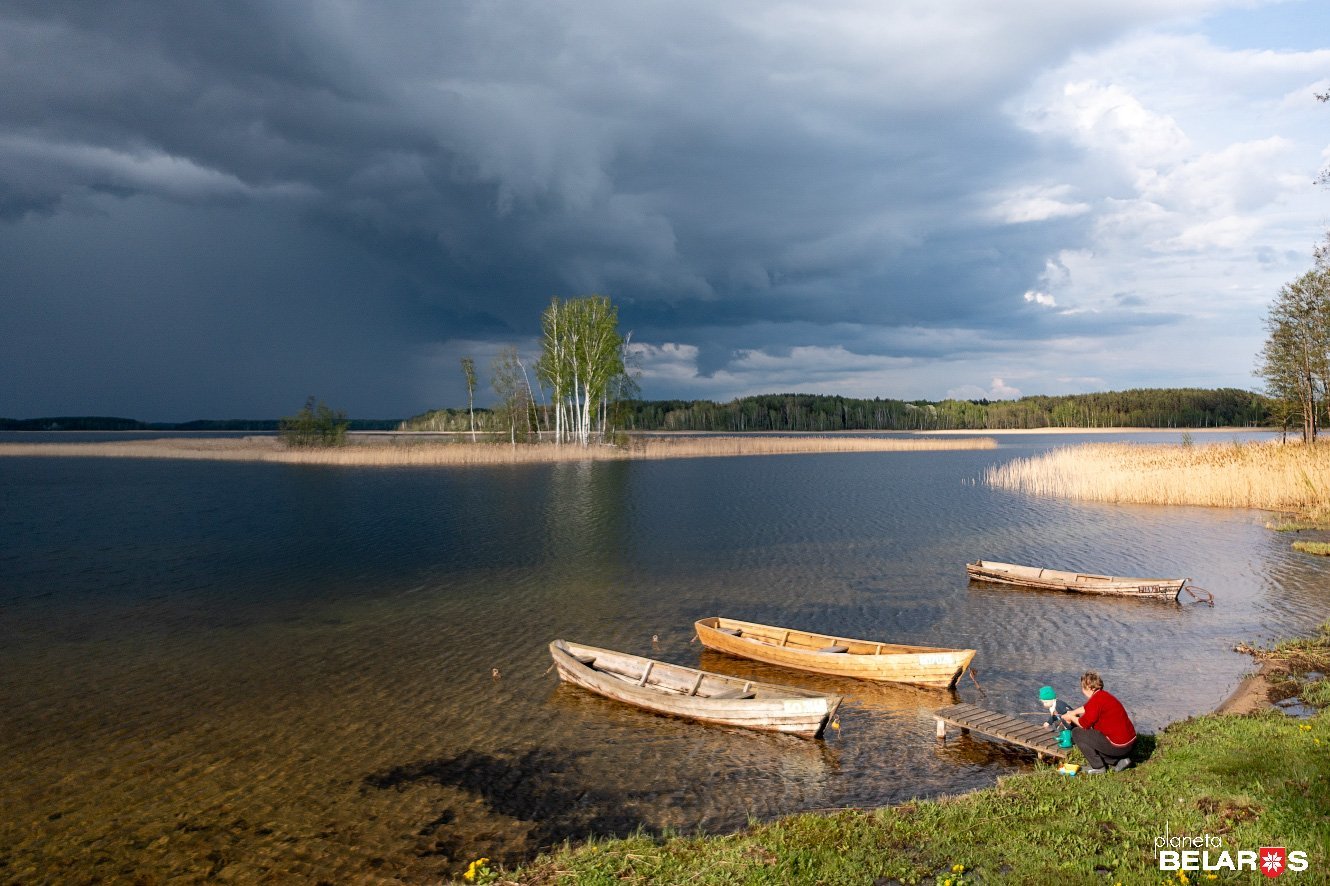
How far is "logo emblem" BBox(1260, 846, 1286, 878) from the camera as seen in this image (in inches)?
267

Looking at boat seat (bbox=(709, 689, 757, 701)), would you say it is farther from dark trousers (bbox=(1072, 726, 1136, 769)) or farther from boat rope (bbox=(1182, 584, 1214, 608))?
boat rope (bbox=(1182, 584, 1214, 608))

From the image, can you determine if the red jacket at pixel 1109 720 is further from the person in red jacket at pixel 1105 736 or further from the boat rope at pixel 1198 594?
the boat rope at pixel 1198 594

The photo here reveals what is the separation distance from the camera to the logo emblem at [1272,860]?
6.79 m

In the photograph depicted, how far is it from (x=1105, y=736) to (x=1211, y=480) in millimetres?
39726

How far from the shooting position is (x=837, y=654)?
52.4 ft

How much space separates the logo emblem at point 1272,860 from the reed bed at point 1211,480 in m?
37.8

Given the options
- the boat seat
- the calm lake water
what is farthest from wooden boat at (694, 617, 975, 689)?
the boat seat

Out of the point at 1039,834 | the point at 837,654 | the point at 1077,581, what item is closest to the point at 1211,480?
the point at 1077,581

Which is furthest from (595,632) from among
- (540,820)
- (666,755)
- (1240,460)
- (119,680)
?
(1240,460)

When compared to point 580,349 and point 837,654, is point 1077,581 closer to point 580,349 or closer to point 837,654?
point 837,654

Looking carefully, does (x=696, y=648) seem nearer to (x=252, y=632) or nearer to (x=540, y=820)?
(x=540, y=820)

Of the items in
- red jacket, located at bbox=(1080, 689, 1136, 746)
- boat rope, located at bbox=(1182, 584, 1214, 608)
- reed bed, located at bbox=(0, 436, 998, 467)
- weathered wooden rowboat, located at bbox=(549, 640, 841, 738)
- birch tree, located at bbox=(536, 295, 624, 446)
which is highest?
birch tree, located at bbox=(536, 295, 624, 446)

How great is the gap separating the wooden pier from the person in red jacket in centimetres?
73

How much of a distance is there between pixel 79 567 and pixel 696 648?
2612 cm
